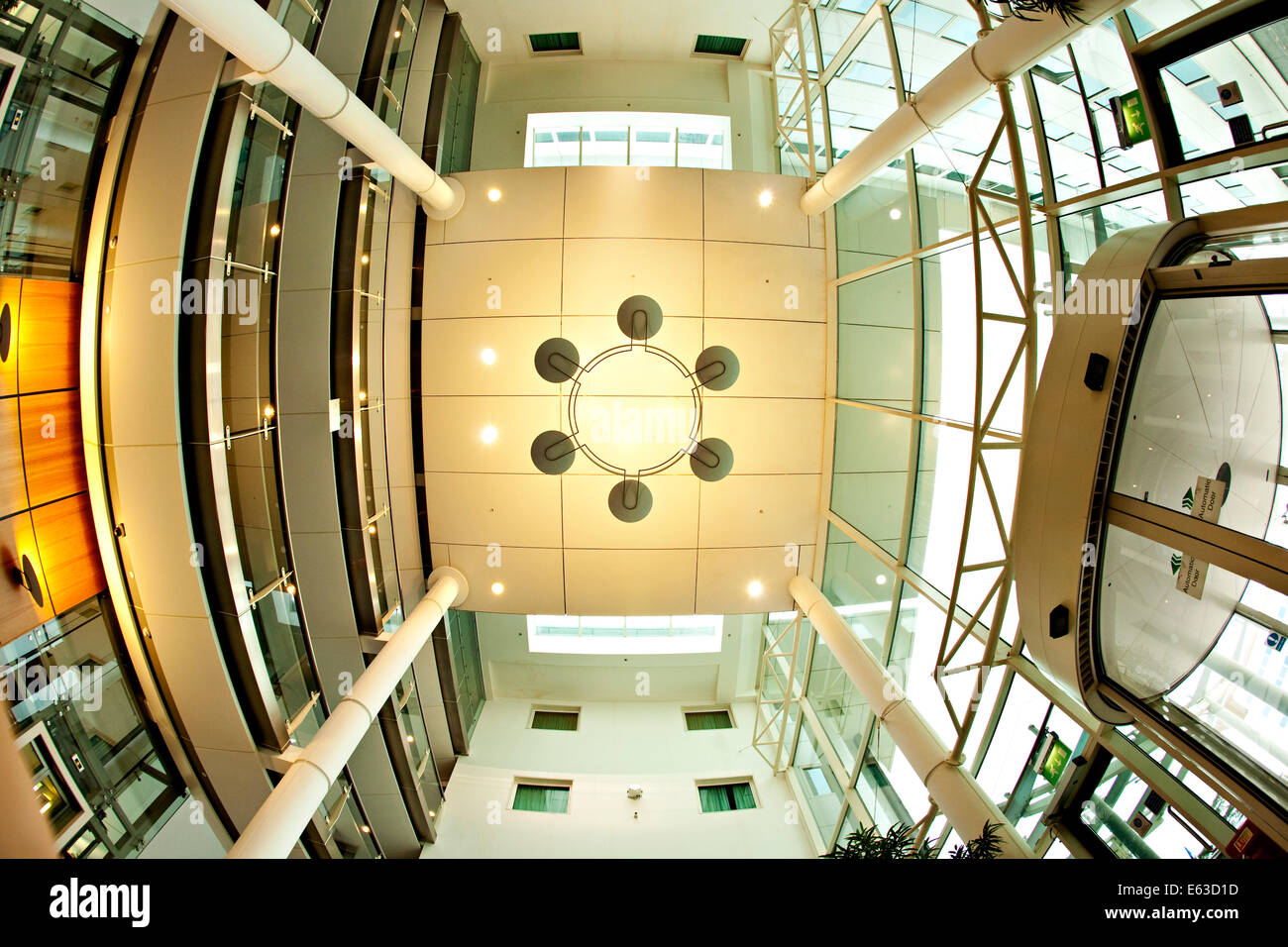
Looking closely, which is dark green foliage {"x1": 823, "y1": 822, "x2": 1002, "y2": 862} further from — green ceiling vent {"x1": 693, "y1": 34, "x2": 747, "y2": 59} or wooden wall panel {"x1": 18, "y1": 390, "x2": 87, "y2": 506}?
green ceiling vent {"x1": 693, "y1": 34, "x2": 747, "y2": 59}

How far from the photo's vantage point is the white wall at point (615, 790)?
36.4 feet

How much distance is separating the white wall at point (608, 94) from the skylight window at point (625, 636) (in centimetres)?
1198

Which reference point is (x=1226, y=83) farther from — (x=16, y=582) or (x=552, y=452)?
(x=16, y=582)

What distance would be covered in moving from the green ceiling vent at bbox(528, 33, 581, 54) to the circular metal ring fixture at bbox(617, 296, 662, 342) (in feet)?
30.5

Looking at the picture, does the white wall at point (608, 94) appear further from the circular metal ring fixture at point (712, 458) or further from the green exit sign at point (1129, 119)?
the circular metal ring fixture at point (712, 458)

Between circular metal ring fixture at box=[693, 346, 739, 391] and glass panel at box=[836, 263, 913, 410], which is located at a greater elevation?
glass panel at box=[836, 263, 913, 410]

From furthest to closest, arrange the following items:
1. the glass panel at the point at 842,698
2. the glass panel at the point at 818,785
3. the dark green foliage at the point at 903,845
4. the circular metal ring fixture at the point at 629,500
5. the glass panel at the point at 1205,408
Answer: the glass panel at the point at 818,785, the glass panel at the point at 842,698, the circular metal ring fixture at the point at 629,500, the dark green foliage at the point at 903,845, the glass panel at the point at 1205,408

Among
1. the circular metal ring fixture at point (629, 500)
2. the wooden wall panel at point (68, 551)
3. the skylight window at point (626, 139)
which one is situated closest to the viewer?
the wooden wall panel at point (68, 551)

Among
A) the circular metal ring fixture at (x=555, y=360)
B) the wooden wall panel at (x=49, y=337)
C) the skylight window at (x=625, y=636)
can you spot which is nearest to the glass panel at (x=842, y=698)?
the skylight window at (x=625, y=636)

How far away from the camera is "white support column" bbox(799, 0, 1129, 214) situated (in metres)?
4.64

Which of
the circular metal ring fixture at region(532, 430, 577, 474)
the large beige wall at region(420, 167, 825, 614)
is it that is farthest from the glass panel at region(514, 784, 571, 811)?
the circular metal ring fixture at region(532, 430, 577, 474)

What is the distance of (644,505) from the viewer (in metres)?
6.82
